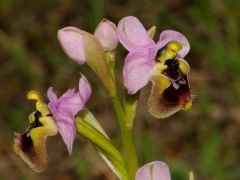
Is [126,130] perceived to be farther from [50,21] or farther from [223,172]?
[50,21]

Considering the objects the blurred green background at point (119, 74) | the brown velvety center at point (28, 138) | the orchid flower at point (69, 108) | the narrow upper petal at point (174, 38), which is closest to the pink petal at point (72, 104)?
the orchid flower at point (69, 108)

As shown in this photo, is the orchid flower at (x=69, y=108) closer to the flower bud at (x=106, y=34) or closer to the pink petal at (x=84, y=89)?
the pink petal at (x=84, y=89)

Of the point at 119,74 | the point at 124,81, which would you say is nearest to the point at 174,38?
the point at 124,81

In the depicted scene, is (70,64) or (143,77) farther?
(70,64)

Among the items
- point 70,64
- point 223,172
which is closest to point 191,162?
point 223,172

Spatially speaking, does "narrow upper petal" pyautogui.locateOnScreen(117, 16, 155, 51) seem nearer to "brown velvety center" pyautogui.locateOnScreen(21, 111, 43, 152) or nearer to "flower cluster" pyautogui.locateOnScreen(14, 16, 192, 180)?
"flower cluster" pyautogui.locateOnScreen(14, 16, 192, 180)

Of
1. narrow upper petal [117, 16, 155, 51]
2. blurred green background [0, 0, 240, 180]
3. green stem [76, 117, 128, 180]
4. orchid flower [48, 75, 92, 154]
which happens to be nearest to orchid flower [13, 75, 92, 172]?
orchid flower [48, 75, 92, 154]
